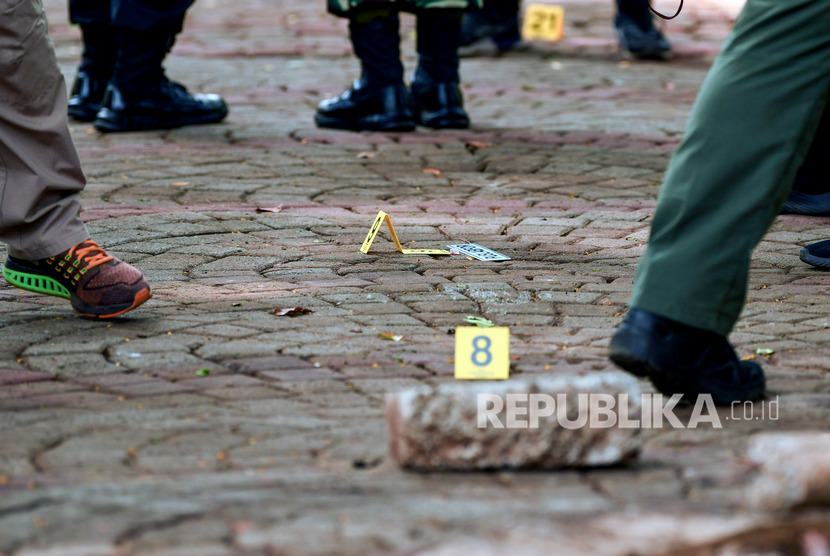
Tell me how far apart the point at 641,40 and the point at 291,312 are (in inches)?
239

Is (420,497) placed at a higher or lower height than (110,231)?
higher

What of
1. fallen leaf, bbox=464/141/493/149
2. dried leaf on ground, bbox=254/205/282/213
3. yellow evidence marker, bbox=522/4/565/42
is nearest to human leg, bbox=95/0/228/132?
fallen leaf, bbox=464/141/493/149

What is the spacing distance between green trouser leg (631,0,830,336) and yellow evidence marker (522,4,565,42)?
23.2ft

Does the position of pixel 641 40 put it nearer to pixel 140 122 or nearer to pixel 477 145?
pixel 477 145

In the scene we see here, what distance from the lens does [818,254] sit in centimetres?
366

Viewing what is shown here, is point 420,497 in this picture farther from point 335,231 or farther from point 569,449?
point 335,231

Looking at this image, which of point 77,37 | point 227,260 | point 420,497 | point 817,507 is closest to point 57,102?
point 227,260

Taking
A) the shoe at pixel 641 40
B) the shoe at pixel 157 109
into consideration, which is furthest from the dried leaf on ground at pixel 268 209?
the shoe at pixel 641 40

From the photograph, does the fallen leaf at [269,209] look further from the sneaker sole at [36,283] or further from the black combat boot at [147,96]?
the black combat boot at [147,96]

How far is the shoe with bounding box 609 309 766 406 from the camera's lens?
89.7 inches

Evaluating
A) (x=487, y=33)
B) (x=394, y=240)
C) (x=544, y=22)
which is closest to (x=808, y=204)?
(x=394, y=240)

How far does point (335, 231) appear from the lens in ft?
13.3

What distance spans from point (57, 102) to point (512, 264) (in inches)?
58.0

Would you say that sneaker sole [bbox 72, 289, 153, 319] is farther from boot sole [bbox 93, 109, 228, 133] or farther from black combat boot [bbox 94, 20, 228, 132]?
boot sole [bbox 93, 109, 228, 133]
